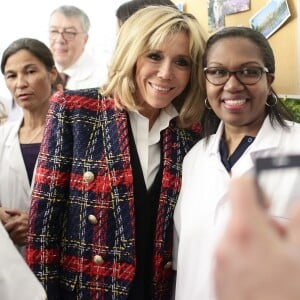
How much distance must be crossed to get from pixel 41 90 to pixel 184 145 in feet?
2.24

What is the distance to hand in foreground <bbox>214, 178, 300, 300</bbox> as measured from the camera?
291 mm

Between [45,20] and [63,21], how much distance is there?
48 centimetres

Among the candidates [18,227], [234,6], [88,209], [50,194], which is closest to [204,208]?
[88,209]

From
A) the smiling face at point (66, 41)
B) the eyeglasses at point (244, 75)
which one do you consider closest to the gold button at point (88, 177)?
the eyeglasses at point (244, 75)

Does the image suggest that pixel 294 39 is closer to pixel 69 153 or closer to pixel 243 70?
pixel 243 70

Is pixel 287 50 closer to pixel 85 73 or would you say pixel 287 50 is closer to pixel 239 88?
pixel 239 88

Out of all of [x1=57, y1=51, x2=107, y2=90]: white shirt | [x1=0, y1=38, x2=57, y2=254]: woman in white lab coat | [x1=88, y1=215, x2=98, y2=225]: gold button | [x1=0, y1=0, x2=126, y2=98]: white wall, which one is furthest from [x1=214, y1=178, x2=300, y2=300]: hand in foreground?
[x1=0, y1=0, x2=126, y2=98]: white wall

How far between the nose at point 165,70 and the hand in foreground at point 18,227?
0.63 metres

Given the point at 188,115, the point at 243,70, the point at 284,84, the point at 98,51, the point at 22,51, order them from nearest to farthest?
the point at 243,70, the point at 188,115, the point at 284,84, the point at 22,51, the point at 98,51

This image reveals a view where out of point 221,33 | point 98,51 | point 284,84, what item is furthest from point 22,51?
point 98,51

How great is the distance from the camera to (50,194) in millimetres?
1185

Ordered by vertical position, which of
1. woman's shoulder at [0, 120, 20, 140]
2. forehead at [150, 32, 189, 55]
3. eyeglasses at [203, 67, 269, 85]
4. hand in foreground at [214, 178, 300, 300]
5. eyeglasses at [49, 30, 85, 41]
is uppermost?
eyeglasses at [49, 30, 85, 41]

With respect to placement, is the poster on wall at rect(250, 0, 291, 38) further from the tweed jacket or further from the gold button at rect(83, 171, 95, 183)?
the gold button at rect(83, 171, 95, 183)

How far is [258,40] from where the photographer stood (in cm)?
105
